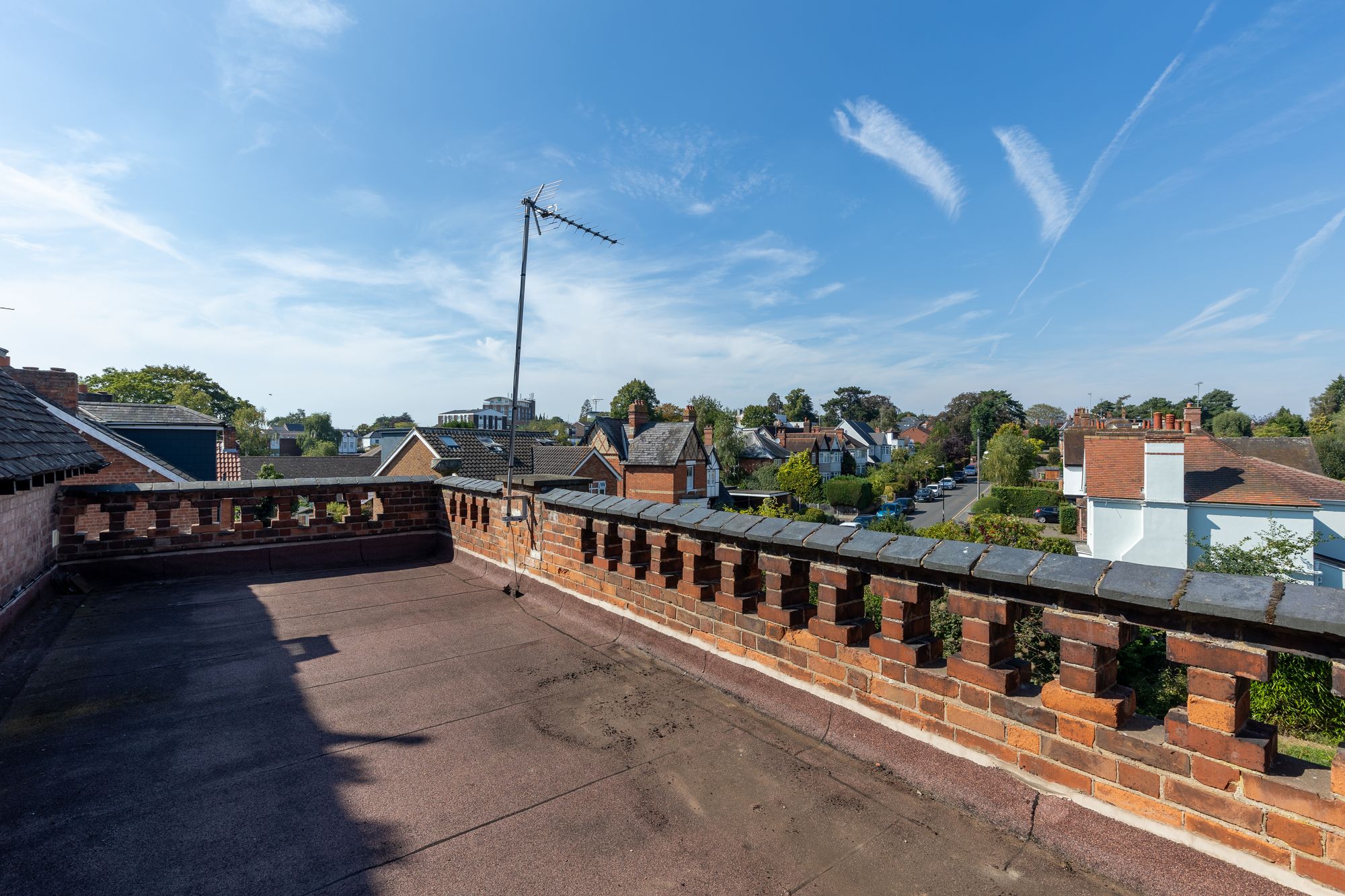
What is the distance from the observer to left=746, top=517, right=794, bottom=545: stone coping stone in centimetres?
317

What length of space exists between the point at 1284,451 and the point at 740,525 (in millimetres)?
36342

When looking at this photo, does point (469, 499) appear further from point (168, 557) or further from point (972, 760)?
point (972, 760)

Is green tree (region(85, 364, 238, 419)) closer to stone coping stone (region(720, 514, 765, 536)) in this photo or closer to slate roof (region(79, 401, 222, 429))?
slate roof (region(79, 401, 222, 429))

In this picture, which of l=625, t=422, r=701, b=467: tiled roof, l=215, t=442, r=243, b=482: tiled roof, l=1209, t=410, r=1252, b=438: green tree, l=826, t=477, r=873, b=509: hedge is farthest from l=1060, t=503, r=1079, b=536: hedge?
l=1209, t=410, r=1252, b=438: green tree

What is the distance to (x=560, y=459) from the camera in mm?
32000

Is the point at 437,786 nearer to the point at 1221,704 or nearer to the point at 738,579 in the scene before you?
the point at 738,579

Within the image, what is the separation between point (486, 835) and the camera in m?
2.16

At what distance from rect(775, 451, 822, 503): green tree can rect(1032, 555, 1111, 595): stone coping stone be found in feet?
136

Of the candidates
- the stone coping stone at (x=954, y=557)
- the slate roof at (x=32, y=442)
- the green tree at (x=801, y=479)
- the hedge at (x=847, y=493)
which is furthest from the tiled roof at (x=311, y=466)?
the stone coping stone at (x=954, y=557)

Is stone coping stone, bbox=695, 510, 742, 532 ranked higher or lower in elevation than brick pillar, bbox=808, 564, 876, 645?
higher

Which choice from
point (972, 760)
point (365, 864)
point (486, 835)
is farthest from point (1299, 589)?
point (365, 864)

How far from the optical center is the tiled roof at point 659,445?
3416cm

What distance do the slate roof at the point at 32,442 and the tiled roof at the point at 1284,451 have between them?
34903 mm

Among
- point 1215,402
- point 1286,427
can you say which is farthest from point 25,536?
point 1215,402
